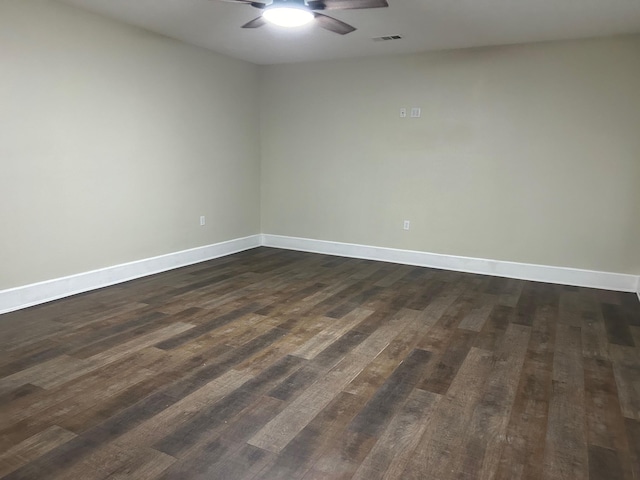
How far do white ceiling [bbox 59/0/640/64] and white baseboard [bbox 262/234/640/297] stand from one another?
2.35 metres

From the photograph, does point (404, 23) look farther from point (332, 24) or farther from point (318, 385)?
point (318, 385)

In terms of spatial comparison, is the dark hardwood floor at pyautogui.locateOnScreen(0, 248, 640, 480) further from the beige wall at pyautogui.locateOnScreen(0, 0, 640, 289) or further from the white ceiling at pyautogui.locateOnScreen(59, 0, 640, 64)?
the white ceiling at pyautogui.locateOnScreen(59, 0, 640, 64)

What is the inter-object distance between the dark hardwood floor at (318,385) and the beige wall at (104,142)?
21.6 inches

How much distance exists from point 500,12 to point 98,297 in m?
4.17

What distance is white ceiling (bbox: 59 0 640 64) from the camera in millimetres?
3471

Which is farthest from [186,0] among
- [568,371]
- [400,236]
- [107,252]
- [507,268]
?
[507,268]

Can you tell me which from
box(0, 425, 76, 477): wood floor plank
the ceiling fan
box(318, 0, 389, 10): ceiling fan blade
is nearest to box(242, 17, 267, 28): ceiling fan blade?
the ceiling fan

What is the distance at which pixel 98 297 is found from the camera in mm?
3955

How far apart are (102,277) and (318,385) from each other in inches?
107

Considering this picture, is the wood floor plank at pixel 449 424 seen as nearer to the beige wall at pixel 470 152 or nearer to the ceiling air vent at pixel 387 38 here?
the beige wall at pixel 470 152

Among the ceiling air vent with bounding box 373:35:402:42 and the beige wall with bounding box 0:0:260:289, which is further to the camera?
the ceiling air vent with bounding box 373:35:402:42

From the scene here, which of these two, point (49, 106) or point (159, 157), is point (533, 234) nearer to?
point (159, 157)

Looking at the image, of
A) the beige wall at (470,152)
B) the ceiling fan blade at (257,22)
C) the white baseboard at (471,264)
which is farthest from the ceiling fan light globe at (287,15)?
the white baseboard at (471,264)

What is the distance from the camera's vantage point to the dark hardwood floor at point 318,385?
1908 millimetres
